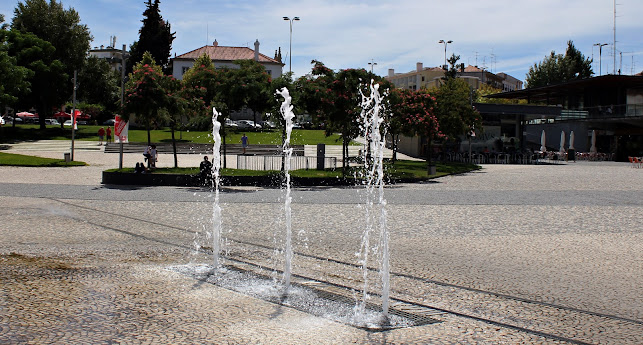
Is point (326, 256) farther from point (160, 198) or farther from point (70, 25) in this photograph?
point (70, 25)

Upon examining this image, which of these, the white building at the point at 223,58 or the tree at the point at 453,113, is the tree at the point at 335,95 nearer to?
the tree at the point at 453,113

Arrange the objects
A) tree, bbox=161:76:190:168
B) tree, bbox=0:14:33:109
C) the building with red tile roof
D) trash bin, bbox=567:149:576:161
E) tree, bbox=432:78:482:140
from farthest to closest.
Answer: the building with red tile roof < trash bin, bbox=567:149:576:161 < tree, bbox=0:14:33:109 < tree, bbox=432:78:482:140 < tree, bbox=161:76:190:168

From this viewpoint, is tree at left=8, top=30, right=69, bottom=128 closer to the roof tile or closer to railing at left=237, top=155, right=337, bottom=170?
railing at left=237, top=155, right=337, bottom=170

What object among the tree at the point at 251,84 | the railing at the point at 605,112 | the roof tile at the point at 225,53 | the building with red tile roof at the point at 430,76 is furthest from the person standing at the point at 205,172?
the building with red tile roof at the point at 430,76

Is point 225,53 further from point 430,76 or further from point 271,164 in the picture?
point 271,164

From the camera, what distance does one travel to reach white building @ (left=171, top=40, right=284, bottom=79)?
279 feet

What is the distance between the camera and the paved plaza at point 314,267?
5758 mm

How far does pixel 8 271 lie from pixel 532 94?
62189mm

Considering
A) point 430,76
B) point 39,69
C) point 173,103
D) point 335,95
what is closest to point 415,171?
point 335,95

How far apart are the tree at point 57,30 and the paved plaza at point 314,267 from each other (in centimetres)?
4547

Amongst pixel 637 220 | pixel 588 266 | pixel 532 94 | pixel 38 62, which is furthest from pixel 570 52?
pixel 588 266

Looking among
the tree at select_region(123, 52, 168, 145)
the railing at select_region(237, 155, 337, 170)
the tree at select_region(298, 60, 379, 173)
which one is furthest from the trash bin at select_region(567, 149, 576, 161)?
the tree at select_region(123, 52, 168, 145)

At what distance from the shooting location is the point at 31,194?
18.0 meters

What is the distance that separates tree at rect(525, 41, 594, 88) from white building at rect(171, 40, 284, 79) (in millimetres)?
37636
